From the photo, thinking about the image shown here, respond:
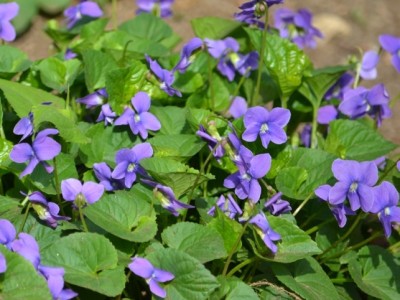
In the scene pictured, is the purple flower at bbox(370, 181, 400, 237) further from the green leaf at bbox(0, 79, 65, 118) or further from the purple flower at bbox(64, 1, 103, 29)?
the purple flower at bbox(64, 1, 103, 29)

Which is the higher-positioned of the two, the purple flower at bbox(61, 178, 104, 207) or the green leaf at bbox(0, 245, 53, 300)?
the green leaf at bbox(0, 245, 53, 300)

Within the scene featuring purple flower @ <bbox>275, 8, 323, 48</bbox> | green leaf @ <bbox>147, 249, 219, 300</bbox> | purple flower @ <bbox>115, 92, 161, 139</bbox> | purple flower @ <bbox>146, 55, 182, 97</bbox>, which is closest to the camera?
green leaf @ <bbox>147, 249, 219, 300</bbox>

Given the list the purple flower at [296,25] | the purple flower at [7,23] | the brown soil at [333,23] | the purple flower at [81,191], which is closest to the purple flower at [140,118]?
the purple flower at [81,191]

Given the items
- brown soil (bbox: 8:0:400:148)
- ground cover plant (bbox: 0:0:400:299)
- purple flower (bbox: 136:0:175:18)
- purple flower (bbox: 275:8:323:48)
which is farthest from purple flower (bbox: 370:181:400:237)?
brown soil (bbox: 8:0:400:148)

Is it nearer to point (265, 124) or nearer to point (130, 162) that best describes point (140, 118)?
point (130, 162)

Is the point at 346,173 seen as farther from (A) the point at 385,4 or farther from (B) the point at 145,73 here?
(A) the point at 385,4

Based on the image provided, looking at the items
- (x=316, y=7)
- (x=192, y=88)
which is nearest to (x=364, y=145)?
(x=192, y=88)
